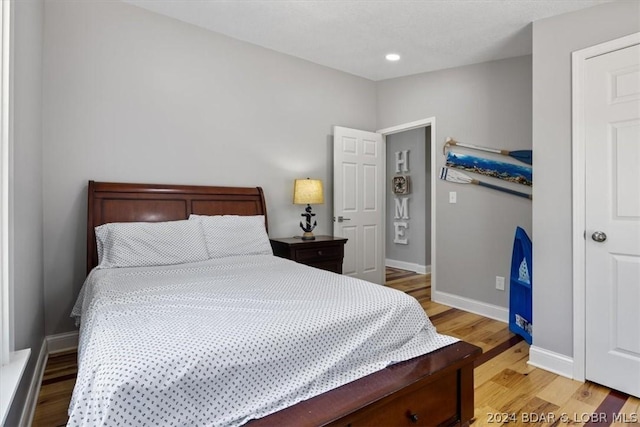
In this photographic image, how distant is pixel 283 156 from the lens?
3.83 meters

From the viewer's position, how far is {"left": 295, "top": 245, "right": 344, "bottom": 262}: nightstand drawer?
11.2ft

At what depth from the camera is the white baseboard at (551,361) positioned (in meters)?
Answer: 2.44

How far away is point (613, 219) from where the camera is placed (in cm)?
Result: 225

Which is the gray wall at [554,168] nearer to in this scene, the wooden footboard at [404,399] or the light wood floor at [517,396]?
the light wood floor at [517,396]

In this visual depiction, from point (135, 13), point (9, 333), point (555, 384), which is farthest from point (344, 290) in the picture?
point (135, 13)

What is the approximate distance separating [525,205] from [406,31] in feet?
6.38

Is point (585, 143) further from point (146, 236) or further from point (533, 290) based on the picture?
point (146, 236)

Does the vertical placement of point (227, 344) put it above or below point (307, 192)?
below

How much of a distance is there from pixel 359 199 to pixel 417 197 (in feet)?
6.20

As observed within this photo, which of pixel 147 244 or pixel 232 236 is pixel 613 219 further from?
pixel 147 244

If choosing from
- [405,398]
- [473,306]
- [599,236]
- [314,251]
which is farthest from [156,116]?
[473,306]

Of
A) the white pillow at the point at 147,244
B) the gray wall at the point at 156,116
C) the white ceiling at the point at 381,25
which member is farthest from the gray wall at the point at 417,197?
the white pillow at the point at 147,244

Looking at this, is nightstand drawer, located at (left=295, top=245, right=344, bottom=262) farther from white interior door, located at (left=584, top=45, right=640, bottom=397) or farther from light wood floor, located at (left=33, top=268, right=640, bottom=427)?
white interior door, located at (left=584, top=45, right=640, bottom=397)

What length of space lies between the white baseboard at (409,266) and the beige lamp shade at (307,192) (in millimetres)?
2630
